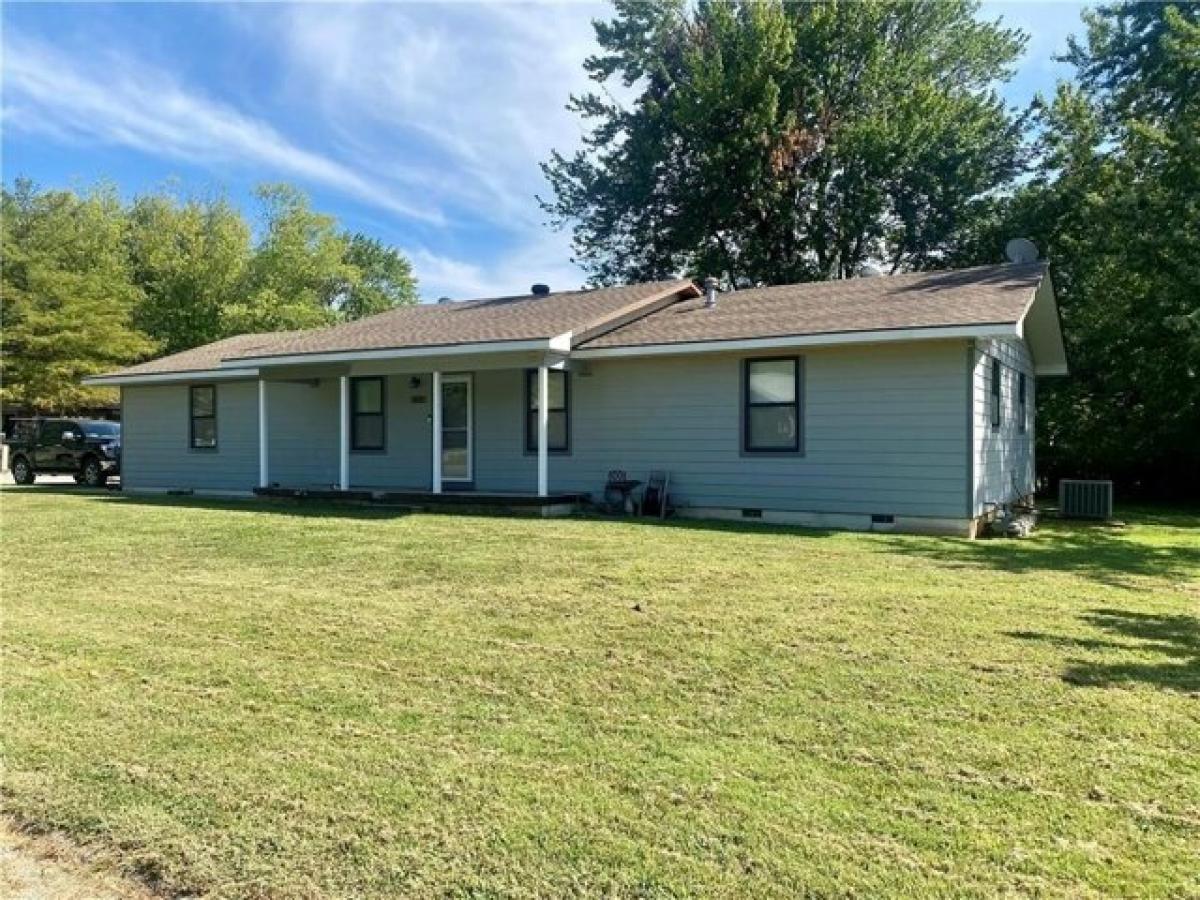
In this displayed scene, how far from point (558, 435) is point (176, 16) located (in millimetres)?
7666

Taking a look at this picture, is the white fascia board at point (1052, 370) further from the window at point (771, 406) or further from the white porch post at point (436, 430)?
the white porch post at point (436, 430)

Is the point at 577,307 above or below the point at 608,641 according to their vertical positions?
above

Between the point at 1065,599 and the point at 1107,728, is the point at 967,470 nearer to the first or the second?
the point at 1065,599

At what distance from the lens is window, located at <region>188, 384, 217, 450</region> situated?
1697cm

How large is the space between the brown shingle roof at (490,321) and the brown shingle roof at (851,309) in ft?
1.62

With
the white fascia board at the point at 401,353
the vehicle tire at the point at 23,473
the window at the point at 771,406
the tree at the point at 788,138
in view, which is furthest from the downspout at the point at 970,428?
the vehicle tire at the point at 23,473

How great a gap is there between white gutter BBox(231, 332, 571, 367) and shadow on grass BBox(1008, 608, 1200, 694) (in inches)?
306

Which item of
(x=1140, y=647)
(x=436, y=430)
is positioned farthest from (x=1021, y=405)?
(x=1140, y=647)

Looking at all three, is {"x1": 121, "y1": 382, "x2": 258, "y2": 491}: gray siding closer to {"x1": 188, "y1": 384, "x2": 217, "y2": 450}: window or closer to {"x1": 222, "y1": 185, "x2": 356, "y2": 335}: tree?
{"x1": 188, "y1": 384, "x2": 217, "y2": 450}: window

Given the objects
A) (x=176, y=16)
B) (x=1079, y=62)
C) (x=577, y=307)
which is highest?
(x=1079, y=62)

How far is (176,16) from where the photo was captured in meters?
11.4

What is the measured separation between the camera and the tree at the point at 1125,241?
14656mm

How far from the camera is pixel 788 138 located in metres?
24.0

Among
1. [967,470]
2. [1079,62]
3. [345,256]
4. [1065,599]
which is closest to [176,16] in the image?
[967,470]
